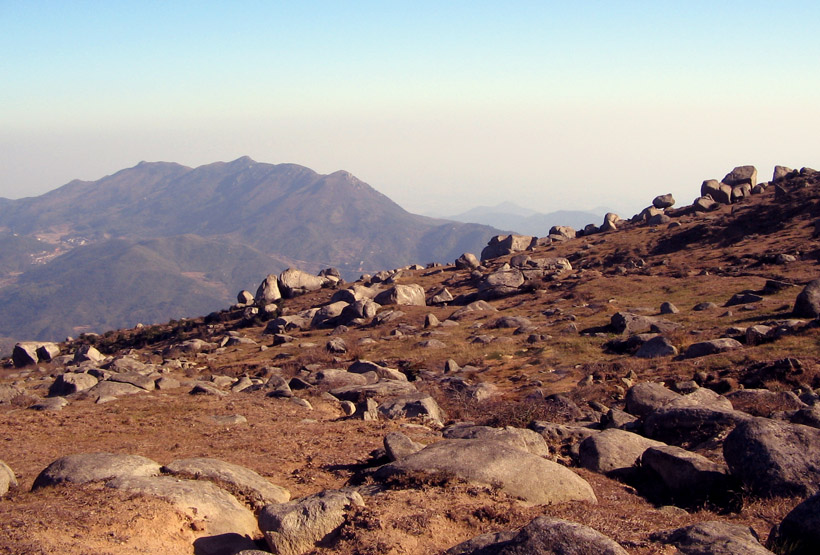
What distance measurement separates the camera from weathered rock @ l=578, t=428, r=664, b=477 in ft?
35.9

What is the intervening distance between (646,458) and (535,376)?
10.7m

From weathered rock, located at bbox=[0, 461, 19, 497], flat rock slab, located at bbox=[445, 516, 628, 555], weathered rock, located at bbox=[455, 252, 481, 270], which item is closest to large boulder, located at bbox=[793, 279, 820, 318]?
flat rock slab, located at bbox=[445, 516, 628, 555]

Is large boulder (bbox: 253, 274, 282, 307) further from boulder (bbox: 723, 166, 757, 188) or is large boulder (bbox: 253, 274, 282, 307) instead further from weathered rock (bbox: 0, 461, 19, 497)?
boulder (bbox: 723, 166, 757, 188)

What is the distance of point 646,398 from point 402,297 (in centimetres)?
2670

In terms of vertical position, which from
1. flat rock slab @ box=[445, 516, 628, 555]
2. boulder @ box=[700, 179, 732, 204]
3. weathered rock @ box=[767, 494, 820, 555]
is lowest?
weathered rock @ box=[767, 494, 820, 555]

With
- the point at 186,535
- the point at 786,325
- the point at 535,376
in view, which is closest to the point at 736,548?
the point at 186,535

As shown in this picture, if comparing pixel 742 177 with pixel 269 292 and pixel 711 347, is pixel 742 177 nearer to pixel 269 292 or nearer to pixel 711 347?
pixel 269 292

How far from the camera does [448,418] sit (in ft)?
52.9

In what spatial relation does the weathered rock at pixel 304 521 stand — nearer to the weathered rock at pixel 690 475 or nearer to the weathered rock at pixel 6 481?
the weathered rock at pixel 6 481

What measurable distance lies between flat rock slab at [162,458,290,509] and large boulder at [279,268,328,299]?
41.0 metres

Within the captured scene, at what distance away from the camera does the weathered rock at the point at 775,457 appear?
8898 millimetres

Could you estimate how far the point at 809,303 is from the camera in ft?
72.7

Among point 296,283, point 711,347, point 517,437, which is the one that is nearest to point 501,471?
point 517,437

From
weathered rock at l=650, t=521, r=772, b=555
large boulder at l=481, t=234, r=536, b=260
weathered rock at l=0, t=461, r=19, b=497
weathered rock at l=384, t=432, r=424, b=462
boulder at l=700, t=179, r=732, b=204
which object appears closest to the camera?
weathered rock at l=650, t=521, r=772, b=555
